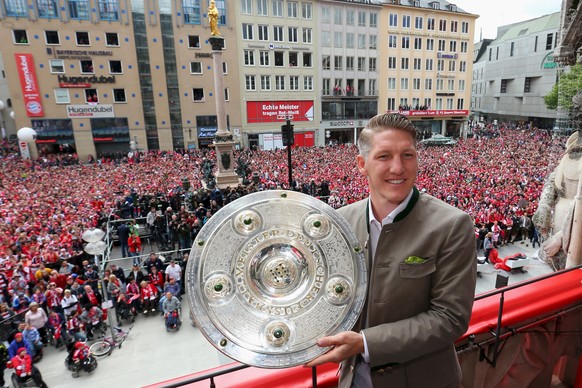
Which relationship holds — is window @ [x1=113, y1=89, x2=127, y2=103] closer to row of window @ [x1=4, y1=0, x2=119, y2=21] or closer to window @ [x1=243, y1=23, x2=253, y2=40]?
row of window @ [x1=4, y1=0, x2=119, y2=21]

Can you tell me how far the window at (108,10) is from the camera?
32.8m

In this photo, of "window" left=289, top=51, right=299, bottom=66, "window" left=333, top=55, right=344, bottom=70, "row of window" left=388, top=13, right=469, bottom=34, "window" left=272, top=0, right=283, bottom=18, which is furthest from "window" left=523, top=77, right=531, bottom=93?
"window" left=272, top=0, right=283, bottom=18

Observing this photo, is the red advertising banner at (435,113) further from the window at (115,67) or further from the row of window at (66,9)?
the row of window at (66,9)

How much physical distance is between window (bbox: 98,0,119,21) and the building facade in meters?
46.4

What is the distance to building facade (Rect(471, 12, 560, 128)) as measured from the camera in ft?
152

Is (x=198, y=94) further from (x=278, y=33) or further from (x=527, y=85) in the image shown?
(x=527, y=85)

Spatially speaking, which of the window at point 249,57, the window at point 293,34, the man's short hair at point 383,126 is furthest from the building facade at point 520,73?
the man's short hair at point 383,126

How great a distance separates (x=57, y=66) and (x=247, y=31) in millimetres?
18078

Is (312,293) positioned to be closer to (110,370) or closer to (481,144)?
(110,370)

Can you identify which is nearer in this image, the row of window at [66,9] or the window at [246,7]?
the row of window at [66,9]

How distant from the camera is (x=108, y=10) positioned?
33.0 meters

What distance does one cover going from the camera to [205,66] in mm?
36594

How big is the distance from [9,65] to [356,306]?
4058cm

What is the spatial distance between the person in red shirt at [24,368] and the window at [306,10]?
39230mm
